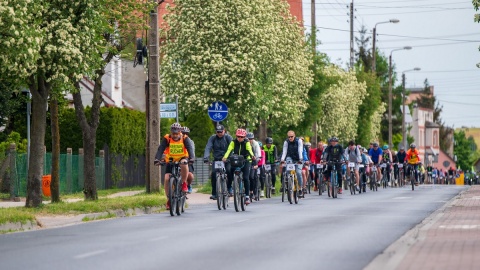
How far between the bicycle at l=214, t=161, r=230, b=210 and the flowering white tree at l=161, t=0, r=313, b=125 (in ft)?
53.3

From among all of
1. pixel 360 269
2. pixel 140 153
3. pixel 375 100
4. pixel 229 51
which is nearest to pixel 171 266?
pixel 360 269

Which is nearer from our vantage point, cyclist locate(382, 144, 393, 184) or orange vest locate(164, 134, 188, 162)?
orange vest locate(164, 134, 188, 162)

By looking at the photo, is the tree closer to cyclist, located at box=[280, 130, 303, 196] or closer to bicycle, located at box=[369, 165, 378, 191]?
cyclist, located at box=[280, 130, 303, 196]

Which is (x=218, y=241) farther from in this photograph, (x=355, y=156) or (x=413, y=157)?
(x=413, y=157)

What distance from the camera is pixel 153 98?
36219 millimetres

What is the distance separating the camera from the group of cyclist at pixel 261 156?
27109 millimetres

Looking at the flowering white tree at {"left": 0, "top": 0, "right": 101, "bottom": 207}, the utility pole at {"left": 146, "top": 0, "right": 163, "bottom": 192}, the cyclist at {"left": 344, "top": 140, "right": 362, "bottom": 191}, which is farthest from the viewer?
the cyclist at {"left": 344, "top": 140, "right": 362, "bottom": 191}

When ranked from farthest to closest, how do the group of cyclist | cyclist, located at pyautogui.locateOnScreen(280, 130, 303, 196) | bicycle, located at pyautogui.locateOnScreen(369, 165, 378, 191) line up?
bicycle, located at pyautogui.locateOnScreen(369, 165, 378, 191) → cyclist, located at pyautogui.locateOnScreen(280, 130, 303, 196) → the group of cyclist

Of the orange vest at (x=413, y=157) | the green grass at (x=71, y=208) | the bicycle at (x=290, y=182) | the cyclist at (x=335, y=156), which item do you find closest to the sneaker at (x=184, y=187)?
the green grass at (x=71, y=208)

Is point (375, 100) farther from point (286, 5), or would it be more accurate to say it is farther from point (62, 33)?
point (62, 33)

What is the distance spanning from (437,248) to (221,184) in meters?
14.2

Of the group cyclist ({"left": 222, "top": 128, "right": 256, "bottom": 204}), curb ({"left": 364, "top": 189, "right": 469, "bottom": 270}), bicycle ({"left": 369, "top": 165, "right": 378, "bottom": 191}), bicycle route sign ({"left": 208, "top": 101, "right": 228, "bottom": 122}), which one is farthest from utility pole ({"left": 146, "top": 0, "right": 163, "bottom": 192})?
curb ({"left": 364, "top": 189, "right": 469, "bottom": 270})

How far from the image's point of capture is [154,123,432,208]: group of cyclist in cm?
2711

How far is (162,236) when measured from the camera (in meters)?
19.1
